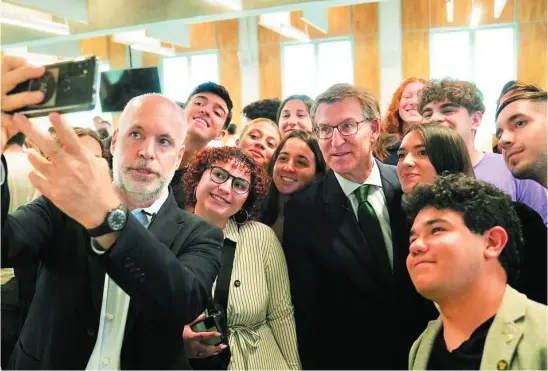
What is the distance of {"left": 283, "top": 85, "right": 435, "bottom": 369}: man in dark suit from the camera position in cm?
183

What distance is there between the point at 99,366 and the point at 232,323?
754 mm

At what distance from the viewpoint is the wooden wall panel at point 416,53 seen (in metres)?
7.73

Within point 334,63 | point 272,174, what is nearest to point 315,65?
point 334,63

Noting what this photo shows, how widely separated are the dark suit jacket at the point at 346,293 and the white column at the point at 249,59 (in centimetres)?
843

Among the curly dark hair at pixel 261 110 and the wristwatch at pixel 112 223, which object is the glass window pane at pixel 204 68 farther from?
the wristwatch at pixel 112 223

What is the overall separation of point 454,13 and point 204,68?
5370 mm

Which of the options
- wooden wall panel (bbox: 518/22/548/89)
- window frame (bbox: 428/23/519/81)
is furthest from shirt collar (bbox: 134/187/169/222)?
wooden wall panel (bbox: 518/22/548/89)

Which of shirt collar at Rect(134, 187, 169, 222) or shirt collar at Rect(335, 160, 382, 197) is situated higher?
shirt collar at Rect(134, 187, 169, 222)

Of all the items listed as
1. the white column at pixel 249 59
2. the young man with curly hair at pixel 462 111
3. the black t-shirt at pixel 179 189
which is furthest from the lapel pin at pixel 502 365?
the white column at pixel 249 59

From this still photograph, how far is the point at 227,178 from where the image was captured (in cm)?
207

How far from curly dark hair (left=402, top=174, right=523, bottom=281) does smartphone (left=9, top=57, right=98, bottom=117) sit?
3.04 feet

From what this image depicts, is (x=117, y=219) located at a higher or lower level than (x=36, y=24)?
lower

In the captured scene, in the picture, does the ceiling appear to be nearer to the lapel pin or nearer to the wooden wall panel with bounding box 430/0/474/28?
the wooden wall panel with bounding box 430/0/474/28

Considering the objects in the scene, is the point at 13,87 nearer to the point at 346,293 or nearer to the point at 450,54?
the point at 346,293
